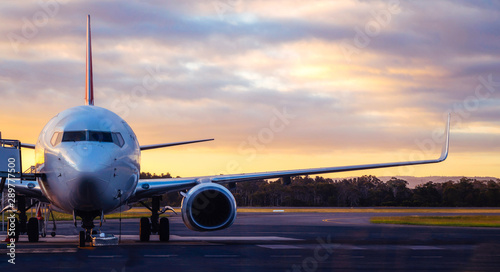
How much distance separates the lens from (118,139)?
18344 mm

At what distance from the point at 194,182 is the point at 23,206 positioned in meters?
5.97

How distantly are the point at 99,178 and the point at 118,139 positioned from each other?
6.13ft

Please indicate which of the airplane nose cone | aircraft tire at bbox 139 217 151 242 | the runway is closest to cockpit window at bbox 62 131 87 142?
the airplane nose cone

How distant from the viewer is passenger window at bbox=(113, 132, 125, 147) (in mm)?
18172

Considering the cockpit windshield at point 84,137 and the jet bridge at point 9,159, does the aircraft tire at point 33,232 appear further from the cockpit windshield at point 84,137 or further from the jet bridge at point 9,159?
the cockpit windshield at point 84,137

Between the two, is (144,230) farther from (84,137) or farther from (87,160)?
(87,160)

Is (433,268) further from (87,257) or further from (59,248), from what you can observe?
(59,248)

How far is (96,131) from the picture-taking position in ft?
58.6

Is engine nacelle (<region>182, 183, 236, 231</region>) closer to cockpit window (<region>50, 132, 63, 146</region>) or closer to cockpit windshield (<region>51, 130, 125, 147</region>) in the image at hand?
cockpit windshield (<region>51, 130, 125, 147</region>)

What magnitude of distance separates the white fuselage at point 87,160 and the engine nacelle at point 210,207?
1946 millimetres

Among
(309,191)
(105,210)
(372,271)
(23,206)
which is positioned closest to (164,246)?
(105,210)

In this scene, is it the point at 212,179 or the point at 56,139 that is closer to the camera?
the point at 56,139

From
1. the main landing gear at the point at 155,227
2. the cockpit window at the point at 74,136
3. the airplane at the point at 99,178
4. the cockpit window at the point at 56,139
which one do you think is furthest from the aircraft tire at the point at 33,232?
the cockpit window at the point at 74,136

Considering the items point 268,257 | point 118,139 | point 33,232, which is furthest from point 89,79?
point 268,257
